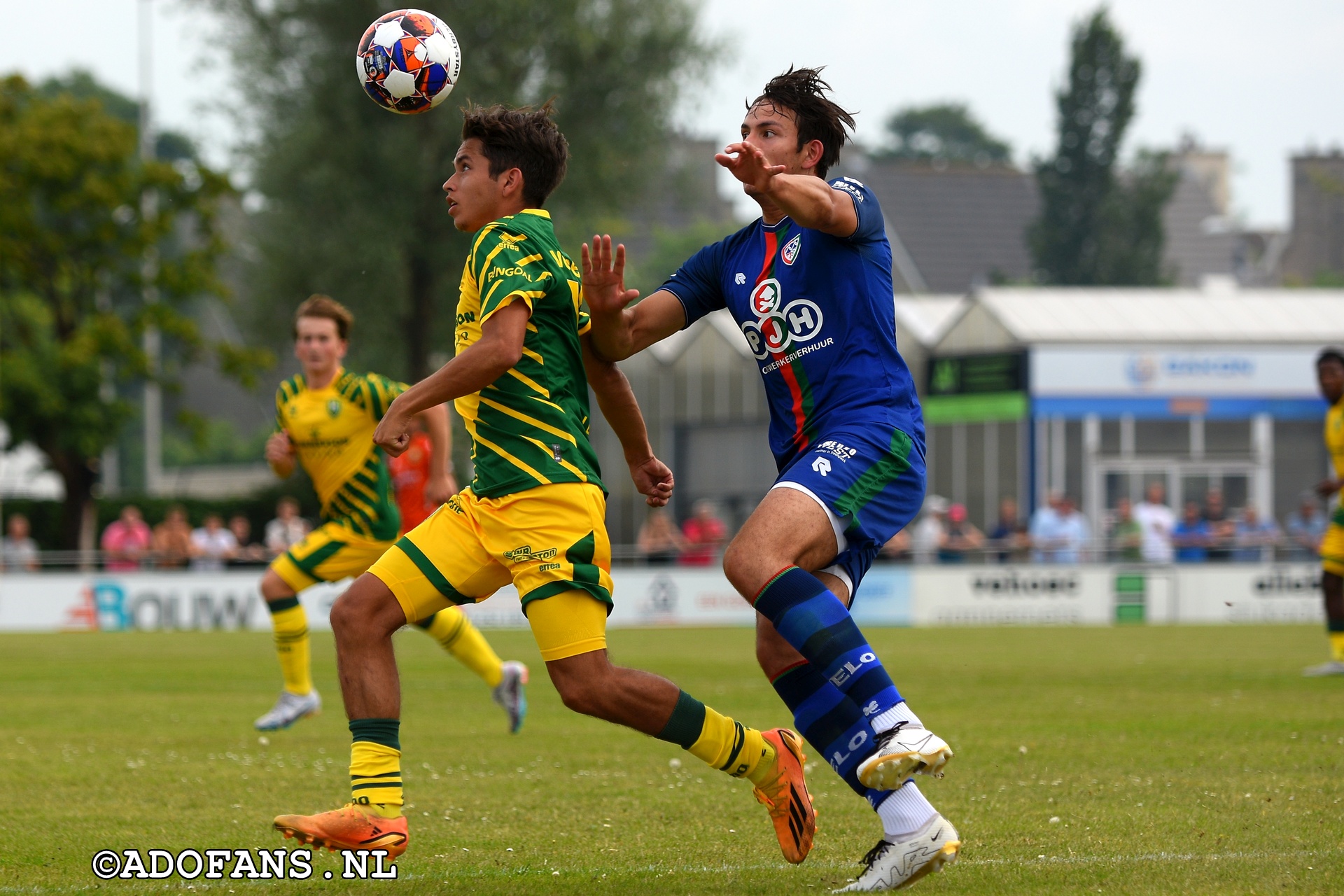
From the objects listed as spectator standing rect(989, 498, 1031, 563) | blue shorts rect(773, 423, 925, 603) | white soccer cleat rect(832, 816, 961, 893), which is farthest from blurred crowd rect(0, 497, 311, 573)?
white soccer cleat rect(832, 816, 961, 893)

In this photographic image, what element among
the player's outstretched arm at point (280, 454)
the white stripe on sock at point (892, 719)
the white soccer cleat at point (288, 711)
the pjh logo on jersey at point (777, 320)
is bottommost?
the white soccer cleat at point (288, 711)

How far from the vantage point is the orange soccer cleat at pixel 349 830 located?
5.09 meters

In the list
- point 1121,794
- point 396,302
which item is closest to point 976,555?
point 396,302

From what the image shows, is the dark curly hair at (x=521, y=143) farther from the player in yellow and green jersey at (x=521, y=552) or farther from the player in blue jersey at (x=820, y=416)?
the player in blue jersey at (x=820, y=416)

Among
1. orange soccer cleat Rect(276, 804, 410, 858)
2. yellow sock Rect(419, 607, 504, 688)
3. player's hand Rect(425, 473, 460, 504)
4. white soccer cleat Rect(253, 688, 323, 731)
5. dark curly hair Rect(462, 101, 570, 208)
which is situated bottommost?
white soccer cleat Rect(253, 688, 323, 731)

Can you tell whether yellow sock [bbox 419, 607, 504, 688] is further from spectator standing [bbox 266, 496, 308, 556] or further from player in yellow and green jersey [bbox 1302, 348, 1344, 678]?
spectator standing [bbox 266, 496, 308, 556]

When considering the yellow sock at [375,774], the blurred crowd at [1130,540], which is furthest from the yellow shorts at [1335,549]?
the blurred crowd at [1130,540]

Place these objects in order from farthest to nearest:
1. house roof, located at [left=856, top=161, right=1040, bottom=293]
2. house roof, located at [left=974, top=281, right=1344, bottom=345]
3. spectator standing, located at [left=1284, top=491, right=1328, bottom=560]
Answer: house roof, located at [left=856, top=161, right=1040, bottom=293] → house roof, located at [left=974, top=281, right=1344, bottom=345] → spectator standing, located at [left=1284, top=491, right=1328, bottom=560]

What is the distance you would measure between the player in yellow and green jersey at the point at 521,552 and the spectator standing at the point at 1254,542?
22.5 m

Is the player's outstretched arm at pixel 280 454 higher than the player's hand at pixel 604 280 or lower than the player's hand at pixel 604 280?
lower

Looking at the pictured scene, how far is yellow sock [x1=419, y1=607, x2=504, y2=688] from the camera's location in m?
10.1

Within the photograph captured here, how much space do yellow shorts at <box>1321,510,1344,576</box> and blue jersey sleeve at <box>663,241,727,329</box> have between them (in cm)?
900

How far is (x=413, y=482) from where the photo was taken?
44.1 feet

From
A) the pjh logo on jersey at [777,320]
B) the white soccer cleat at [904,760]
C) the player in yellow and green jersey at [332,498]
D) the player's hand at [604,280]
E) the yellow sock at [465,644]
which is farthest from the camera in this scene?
the player in yellow and green jersey at [332,498]
